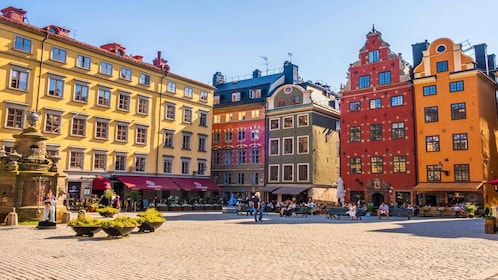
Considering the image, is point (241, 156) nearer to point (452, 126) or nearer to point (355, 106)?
point (355, 106)

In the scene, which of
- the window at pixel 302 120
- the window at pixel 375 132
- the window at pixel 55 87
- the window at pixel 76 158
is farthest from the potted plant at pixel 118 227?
the window at pixel 302 120

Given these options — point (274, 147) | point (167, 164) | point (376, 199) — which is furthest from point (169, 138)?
point (376, 199)

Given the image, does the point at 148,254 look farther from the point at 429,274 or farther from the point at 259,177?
the point at 259,177

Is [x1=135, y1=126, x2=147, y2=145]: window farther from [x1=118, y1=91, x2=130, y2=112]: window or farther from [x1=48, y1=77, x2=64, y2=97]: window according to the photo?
[x1=48, y1=77, x2=64, y2=97]: window

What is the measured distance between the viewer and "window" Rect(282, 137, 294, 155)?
155 feet

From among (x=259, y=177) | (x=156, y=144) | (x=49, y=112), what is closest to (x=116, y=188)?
(x=156, y=144)

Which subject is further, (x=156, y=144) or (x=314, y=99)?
(x=314, y=99)

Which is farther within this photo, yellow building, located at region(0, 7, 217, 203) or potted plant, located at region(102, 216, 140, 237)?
yellow building, located at region(0, 7, 217, 203)

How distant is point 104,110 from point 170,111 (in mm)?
8216

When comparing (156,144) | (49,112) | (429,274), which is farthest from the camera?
(156,144)

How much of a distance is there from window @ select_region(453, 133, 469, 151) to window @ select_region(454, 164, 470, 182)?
158 centimetres

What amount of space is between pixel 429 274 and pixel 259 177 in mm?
40173

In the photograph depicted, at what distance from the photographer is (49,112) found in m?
35.0

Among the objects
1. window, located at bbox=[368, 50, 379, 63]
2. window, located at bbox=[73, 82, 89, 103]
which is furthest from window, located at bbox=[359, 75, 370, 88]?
window, located at bbox=[73, 82, 89, 103]
